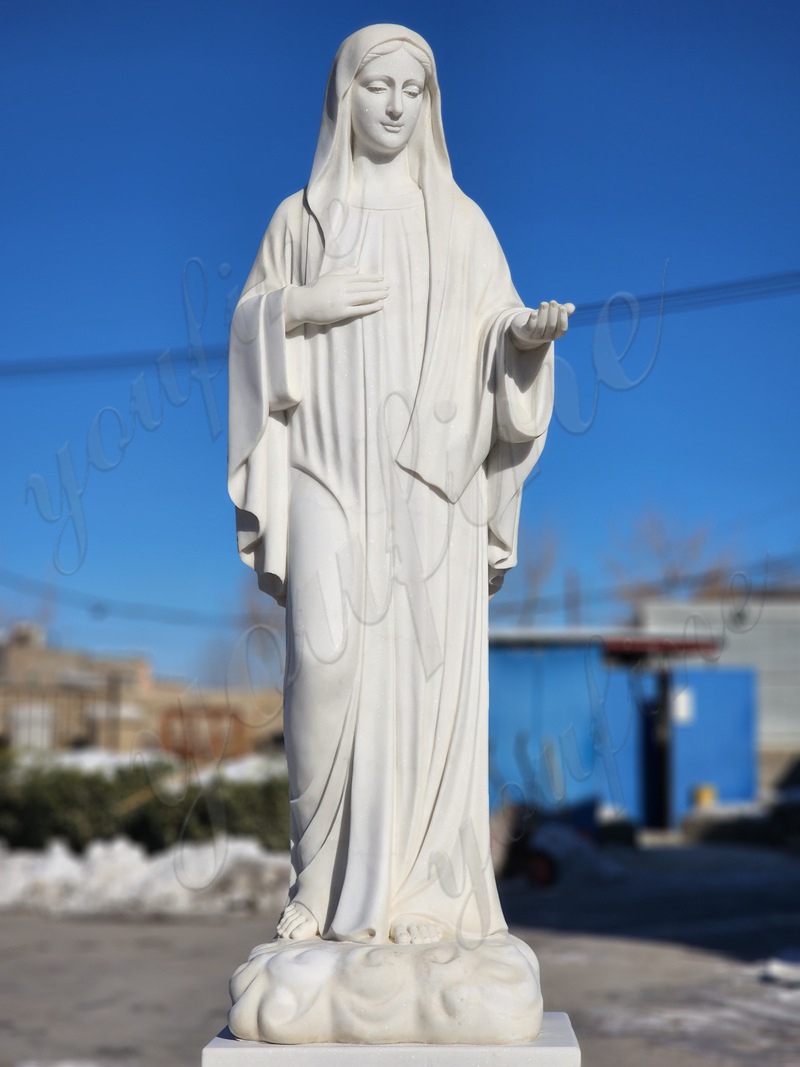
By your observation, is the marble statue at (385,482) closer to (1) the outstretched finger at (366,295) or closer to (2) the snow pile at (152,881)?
(1) the outstretched finger at (366,295)

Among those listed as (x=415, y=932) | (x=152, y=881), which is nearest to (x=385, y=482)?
(x=415, y=932)

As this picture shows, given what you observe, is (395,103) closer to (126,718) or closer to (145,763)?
(145,763)

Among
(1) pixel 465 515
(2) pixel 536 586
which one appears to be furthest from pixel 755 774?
(1) pixel 465 515

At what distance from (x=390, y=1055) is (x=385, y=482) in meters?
1.85

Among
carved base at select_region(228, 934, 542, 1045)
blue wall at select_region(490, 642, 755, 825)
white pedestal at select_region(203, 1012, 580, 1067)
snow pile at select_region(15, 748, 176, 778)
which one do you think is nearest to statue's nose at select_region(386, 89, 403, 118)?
carved base at select_region(228, 934, 542, 1045)

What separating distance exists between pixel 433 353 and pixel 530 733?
17.9 m

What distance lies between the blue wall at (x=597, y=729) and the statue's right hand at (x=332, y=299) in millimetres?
12757

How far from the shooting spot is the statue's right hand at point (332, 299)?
455cm

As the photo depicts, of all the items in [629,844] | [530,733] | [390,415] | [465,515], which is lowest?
[629,844]

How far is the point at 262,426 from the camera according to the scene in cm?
454

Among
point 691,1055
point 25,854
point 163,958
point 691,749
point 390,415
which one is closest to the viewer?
point 390,415

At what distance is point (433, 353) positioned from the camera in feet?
15.1

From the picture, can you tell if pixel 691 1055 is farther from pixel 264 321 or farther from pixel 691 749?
→ pixel 691 749

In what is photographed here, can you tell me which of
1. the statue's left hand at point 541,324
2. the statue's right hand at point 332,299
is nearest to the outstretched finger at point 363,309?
the statue's right hand at point 332,299
